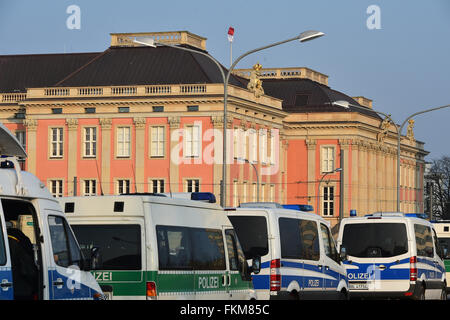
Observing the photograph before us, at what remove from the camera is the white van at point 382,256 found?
82.7ft

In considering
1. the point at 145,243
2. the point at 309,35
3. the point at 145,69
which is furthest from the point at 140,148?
the point at 145,243

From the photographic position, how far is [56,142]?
3435 inches

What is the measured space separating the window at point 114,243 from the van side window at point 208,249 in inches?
61.3

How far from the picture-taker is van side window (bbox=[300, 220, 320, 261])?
21359 millimetres

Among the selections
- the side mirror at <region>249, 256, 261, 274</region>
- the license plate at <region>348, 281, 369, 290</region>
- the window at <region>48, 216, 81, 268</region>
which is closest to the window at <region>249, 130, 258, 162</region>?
the license plate at <region>348, 281, 369, 290</region>

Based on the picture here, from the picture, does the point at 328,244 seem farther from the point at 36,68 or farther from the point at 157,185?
the point at 36,68

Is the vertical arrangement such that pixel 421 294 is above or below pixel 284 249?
below

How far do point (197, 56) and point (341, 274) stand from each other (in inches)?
2593

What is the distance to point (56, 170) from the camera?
86750 mm

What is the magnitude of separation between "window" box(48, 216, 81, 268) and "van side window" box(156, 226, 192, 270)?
1572mm

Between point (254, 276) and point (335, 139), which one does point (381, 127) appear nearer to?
point (335, 139)

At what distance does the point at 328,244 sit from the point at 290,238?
218 centimetres

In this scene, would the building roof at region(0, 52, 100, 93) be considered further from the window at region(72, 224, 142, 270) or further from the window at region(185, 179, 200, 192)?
the window at region(72, 224, 142, 270)
